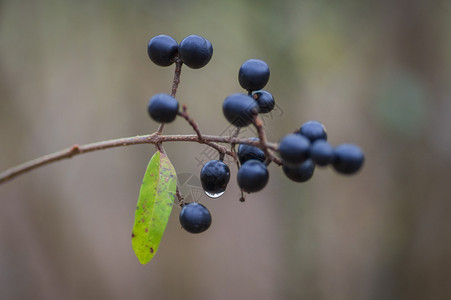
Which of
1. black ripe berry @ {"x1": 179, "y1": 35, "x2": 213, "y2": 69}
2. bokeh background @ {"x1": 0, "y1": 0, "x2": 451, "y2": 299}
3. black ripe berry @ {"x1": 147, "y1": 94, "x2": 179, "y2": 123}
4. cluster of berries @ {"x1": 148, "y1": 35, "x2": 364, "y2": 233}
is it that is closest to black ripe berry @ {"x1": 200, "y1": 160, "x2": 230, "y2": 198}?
cluster of berries @ {"x1": 148, "y1": 35, "x2": 364, "y2": 233}

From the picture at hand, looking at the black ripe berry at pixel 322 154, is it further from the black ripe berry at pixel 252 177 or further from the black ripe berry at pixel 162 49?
the black ripe berry at pixel 162 49

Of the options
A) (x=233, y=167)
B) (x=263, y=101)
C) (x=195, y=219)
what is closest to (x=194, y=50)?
(x=263, y=101)

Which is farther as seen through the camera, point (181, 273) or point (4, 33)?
point (181, 273)

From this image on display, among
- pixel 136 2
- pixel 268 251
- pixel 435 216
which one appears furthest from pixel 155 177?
pixel 268 251

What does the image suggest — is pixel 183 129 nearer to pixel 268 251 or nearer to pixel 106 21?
pixel 106 21

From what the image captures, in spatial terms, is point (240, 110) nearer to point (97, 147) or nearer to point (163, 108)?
point (163, 108)

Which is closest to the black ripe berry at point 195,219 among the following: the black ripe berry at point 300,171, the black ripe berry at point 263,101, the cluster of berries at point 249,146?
the cluster of berries at point 249,146
